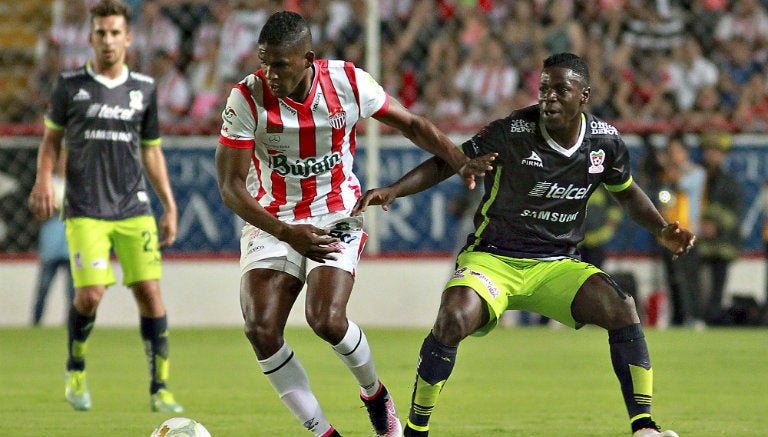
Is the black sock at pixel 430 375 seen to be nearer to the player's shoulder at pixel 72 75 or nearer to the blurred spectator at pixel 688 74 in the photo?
the player's shoulder at pixel 72 75

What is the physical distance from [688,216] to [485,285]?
8522 mm

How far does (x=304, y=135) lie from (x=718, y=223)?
28.6 feet

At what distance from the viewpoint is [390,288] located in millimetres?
13883

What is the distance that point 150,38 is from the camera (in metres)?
14.9

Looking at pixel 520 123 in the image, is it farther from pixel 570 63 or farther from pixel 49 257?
pixel 49 257

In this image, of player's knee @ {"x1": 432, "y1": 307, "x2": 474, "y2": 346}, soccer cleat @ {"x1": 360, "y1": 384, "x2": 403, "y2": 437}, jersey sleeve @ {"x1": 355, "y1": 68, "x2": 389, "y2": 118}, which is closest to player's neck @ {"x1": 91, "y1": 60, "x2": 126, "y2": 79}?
jersey sleeve @ {"x1": 355, "y1": 68, "x2": 389, "y2": 118}

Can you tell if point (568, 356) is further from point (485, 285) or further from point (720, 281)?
point (485, 285)

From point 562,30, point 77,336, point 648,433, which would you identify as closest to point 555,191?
point 648,433

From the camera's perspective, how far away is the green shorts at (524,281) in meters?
6.08

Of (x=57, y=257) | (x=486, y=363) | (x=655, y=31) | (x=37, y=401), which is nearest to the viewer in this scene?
(x=37, y=401)

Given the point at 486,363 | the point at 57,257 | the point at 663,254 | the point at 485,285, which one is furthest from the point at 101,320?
the point at 485,285

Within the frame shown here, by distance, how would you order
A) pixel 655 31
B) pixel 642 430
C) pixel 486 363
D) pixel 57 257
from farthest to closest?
1. pixel 655 31
2. pixel 57 257
3. pixel 486 363
4. pixel 642 430

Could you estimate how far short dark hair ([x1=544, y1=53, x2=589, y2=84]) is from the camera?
618 cm

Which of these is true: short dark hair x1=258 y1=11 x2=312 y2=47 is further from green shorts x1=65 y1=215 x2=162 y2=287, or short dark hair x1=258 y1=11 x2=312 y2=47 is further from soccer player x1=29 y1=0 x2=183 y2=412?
green shorts x1=65 y1=215 x2=162 y2=287
